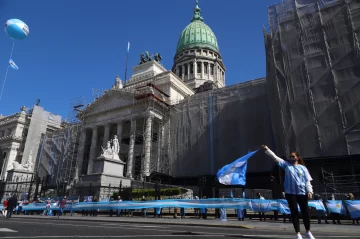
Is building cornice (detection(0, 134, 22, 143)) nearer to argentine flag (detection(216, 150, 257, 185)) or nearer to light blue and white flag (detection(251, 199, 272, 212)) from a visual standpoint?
light blue and white flag (detection(251, 199, 272, 212))

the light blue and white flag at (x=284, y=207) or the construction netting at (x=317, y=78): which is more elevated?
the construction netting at (x=317, y=78)

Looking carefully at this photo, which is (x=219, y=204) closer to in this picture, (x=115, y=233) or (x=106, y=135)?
(x=115, y=233)

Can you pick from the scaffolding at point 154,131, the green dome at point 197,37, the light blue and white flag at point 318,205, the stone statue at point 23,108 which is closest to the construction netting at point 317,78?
the light blue and white flag at point 318,205

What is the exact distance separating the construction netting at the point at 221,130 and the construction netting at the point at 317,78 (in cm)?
536

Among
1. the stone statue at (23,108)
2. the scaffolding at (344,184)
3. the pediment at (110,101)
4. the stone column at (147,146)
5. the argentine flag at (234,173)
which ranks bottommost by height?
the argentine flag at (234,173)

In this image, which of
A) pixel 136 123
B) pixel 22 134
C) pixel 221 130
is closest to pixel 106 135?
pixel 136 123

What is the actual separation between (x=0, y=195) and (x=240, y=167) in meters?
24.6

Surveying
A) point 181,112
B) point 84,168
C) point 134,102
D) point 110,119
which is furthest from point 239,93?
point 84,168

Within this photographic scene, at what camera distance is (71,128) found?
4928 cm

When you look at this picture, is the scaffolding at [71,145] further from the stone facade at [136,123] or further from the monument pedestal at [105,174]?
the monument pedestal at [105,174]

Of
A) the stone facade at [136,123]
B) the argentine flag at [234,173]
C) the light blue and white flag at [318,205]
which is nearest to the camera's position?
the argentine flag at [234,173]

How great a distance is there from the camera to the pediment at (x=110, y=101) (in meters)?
44.4

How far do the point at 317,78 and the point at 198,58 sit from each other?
54031 mm

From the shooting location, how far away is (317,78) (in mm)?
24141
